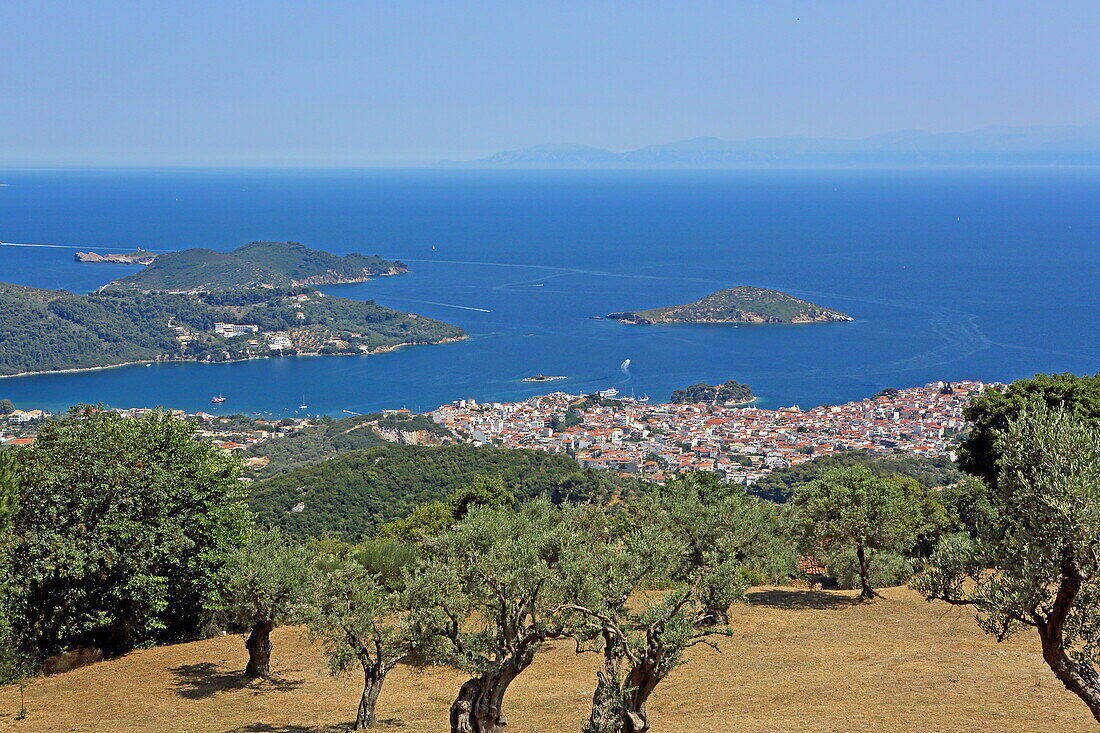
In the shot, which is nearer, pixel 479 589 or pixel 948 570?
pixel 948 570

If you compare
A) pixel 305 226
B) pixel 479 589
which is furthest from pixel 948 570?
pixel 305 226

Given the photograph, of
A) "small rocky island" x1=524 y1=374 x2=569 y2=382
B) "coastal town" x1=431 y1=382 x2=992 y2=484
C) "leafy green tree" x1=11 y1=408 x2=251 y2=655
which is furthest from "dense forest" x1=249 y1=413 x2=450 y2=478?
"leafy green tree" x1=11 y1=408 x2=251 y2=655

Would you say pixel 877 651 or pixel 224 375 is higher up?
pixel 877 651

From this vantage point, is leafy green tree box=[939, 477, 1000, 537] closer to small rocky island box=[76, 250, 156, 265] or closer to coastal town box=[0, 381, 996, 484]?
coastal town box=[0, 381, 996, 484]

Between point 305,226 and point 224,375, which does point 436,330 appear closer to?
point 224,375

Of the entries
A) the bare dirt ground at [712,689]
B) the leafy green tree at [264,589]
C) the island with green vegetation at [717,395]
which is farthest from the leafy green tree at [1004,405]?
the island with green vegetation at [717,395]

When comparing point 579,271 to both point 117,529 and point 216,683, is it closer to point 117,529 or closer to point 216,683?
point 117,529
